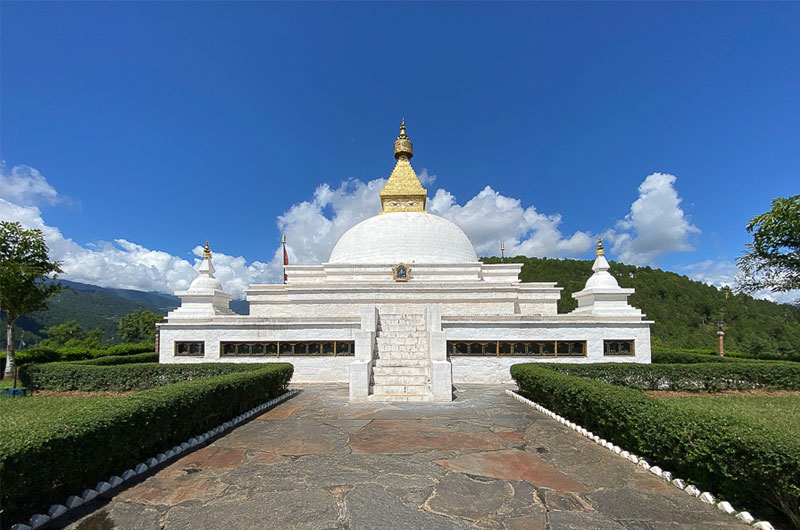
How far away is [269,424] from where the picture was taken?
8.57 meters

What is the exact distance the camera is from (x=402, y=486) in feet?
17.1

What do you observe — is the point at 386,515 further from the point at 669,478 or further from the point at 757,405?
the point at 757,405

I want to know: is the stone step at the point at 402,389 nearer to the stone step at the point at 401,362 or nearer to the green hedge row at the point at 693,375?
the stone step at the point at 401,362

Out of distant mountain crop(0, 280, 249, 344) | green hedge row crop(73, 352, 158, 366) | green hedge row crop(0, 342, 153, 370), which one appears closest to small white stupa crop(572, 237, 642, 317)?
green hedge row crop(73, 352, 158, 366)

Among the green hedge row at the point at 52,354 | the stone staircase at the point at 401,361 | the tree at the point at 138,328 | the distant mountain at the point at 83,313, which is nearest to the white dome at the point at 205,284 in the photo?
the green hedge row at the point at 52,354

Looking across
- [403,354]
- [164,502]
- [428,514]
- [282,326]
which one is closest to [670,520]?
[428,514]

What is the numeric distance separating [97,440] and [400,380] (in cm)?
826

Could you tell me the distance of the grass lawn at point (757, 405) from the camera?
25.2ft

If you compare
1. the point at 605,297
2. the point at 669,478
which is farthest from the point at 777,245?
the point at 669,478

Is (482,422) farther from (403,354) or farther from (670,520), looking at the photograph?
(403,354)

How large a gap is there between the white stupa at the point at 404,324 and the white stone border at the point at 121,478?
389cm

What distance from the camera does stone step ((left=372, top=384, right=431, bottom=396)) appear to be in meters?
11.8

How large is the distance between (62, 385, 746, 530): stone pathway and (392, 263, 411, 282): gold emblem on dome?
1317cm

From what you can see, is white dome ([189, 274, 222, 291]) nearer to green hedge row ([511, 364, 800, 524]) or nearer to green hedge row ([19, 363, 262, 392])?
green hedge row ([19, 363, 262, 392])
